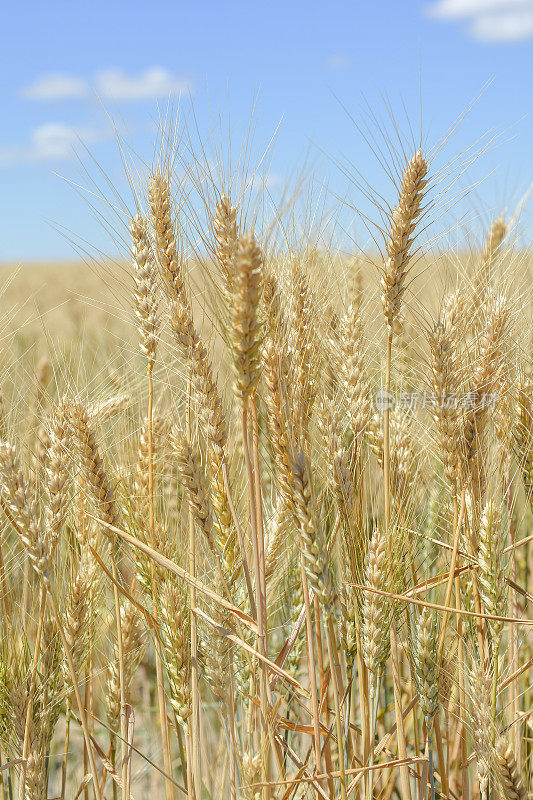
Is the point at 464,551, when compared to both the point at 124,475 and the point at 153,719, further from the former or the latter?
the point at 153,719

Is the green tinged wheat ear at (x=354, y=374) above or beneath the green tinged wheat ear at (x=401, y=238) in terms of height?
beneath

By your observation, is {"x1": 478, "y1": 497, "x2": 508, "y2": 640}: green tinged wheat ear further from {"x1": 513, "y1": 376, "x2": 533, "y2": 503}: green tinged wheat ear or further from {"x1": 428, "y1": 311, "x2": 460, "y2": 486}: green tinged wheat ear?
{"x1": 513, "y1": 376, "x2": 533, "y2": 503}: green tinged wheat ear

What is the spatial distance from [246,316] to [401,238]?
1.89ft

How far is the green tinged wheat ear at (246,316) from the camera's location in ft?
3.51

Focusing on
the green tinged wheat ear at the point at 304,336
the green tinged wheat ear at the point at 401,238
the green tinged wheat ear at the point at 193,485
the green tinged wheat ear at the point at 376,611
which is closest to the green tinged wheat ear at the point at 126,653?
the green tinged wheat ear at the point at 193,485

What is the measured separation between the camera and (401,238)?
1514 mm

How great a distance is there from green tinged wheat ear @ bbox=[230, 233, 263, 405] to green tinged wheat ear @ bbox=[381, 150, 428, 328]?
443 mm

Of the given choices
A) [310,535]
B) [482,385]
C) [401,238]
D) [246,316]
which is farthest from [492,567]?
[246,316]

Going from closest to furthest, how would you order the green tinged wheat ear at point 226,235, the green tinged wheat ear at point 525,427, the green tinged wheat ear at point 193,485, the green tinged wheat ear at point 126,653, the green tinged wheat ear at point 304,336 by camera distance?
the green tinged wheat ear at point 226,235 → the green tinged wheat ear at point 193,485 → the green tinged wheat ear at point 304,336 → the green tinged wheat ear at point 126,653 → the green tinged wheat ear at point 525,427

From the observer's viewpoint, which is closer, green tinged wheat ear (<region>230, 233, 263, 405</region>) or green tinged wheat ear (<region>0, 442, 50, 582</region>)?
green tinged wheat ear (<region>230, 233, 263, 405</region>)

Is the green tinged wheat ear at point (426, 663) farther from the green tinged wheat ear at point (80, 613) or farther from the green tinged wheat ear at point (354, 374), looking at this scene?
the green tinged wheat ear at point (80, 613)

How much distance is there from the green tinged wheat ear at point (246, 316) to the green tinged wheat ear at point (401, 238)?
1.45ft

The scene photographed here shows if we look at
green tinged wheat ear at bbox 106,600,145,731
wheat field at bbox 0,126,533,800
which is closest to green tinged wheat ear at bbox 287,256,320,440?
wheat field at bbox 0,126,533,800

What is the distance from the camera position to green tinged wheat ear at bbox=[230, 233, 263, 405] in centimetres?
107
